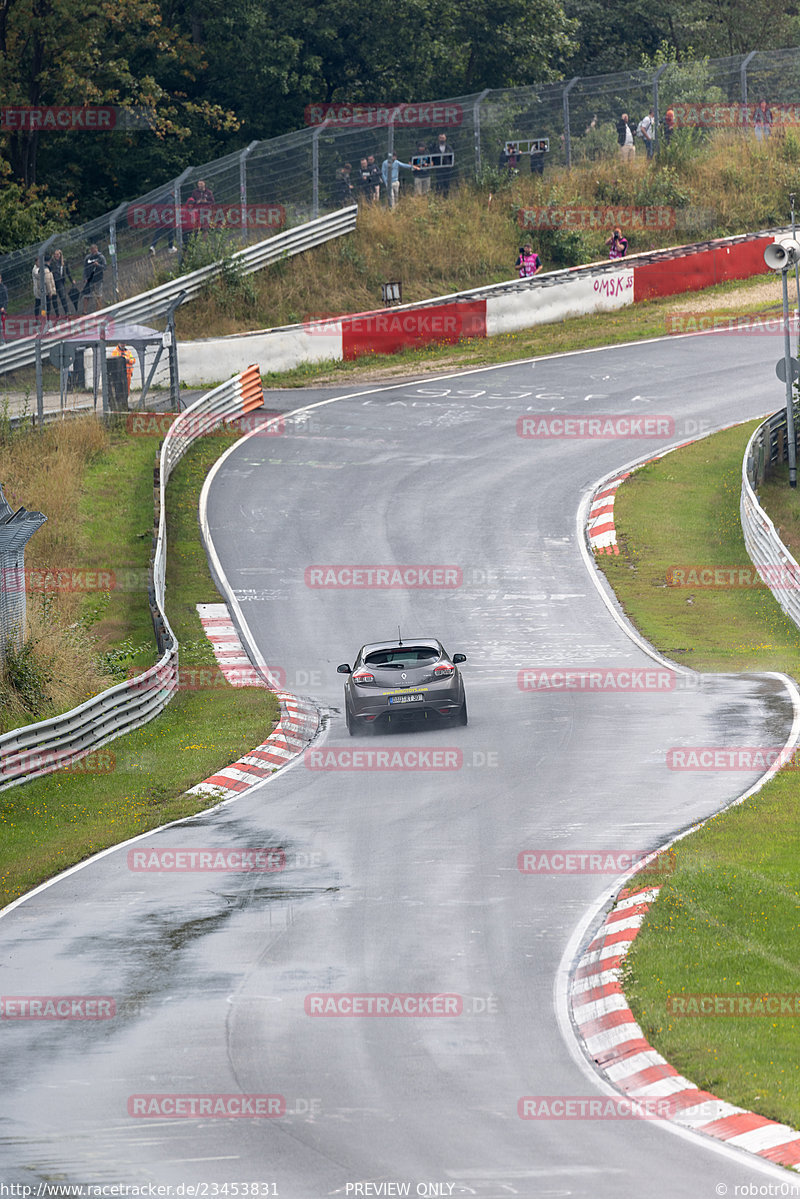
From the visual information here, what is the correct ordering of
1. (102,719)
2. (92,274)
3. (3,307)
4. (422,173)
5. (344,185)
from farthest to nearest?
(422,173) < (344,185) < (92,274) < (3,307) < (102,719)

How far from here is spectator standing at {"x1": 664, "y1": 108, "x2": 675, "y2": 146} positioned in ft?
184

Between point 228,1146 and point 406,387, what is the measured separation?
122 feet

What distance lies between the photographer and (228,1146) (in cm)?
917

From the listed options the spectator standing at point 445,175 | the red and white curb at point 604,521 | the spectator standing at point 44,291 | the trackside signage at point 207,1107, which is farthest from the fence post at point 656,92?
the trackside signage at point 207,1107

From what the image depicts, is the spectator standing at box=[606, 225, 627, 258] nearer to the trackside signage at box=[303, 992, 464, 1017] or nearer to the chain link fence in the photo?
the chain link fence

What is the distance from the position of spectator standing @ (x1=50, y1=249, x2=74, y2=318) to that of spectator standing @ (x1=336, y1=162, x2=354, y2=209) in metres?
12.3

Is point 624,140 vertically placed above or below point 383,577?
above

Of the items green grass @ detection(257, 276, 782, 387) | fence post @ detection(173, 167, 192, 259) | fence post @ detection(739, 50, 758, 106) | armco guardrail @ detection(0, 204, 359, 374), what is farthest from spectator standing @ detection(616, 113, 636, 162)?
fence post @ detection(173, 167, 192, 259)

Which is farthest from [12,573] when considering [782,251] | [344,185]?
[344,185]

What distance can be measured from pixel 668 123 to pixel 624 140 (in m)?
2.38

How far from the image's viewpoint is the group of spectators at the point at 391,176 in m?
50.8

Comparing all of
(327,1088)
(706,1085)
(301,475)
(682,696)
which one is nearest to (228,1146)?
(327,1088)

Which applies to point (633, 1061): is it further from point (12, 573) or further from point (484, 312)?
point (484, 312)

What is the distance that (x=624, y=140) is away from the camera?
55.1 metres
